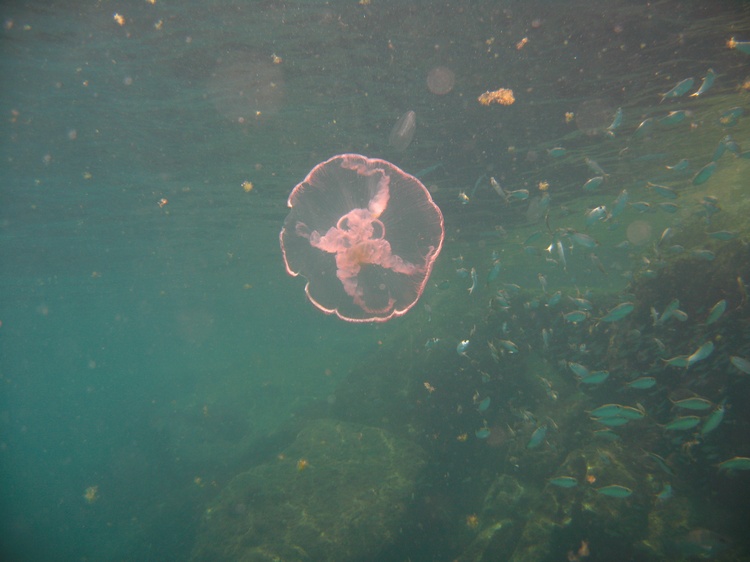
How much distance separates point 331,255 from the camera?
19.2 feet

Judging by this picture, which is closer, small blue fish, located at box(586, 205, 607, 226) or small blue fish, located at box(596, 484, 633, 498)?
small blue fish, located at box(596, 484, 633, 498)

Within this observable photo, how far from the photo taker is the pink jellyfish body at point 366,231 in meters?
5.09

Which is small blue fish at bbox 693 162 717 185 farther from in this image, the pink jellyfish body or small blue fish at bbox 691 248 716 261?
the pink jellyfish body

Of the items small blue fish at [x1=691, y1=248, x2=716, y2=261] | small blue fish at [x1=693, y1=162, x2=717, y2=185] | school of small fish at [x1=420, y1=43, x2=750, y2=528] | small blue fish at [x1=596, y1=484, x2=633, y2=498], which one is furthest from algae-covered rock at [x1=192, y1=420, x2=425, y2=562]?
small blue fish at [x1=693, y1=162, x2=717, y2=185]

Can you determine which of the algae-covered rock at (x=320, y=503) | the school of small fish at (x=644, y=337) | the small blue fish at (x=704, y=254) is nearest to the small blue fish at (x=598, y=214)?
the school of small fish at (x=644, y=337)

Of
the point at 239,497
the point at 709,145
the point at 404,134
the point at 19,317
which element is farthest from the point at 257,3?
the point at 19,317

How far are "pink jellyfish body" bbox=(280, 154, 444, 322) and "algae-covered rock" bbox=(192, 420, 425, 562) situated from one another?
584 centimetres

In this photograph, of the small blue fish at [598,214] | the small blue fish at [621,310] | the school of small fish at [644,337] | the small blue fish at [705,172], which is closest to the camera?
the small blue fish at [621,310]

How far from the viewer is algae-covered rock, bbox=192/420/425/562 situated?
854 cm

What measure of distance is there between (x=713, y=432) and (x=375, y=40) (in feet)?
33.7

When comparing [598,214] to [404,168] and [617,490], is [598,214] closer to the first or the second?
[617,490]

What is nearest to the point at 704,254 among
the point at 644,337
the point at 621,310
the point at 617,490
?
the point at 644,337

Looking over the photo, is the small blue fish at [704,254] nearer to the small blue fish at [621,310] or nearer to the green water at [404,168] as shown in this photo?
the green water at [404,168]

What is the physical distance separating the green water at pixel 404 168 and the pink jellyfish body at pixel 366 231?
3.80m
